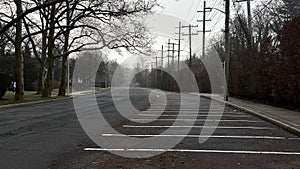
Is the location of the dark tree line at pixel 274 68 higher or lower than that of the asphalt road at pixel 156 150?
higher

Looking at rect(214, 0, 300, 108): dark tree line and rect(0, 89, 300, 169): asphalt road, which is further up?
rect(214, 0, 300, 108): dark tree line

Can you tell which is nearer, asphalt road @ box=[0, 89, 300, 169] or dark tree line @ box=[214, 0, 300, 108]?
asphalt road @ box=[0, 89, 300, 169]

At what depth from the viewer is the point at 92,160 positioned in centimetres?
809

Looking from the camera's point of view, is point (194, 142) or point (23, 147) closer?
point (23, 147)

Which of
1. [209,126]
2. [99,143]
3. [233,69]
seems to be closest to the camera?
[99,143]

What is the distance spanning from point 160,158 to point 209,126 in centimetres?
629

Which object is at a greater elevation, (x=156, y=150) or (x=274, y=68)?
(x=274, y=68)

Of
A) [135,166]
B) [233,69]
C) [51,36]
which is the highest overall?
[51,36]

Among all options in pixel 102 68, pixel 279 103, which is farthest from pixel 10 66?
pixel 279 103

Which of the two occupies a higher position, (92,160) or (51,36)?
(51,36)

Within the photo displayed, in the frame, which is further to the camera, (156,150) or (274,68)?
(274,68)

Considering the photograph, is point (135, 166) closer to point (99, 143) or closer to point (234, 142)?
point (99, 143)

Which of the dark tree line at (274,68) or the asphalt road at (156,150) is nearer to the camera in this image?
the asphalt road at (156,150)

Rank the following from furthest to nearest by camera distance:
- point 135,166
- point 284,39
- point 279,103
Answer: point 279,103, point 284,39, point 135,166
